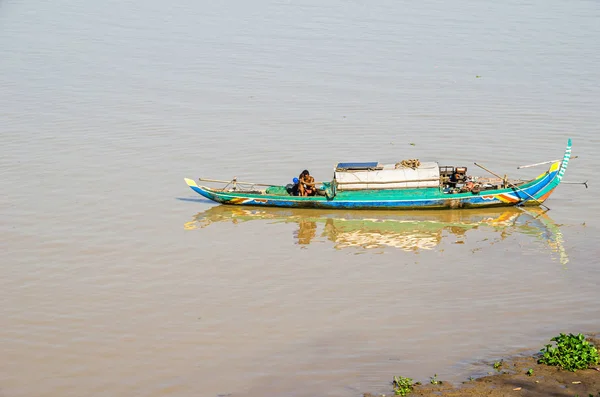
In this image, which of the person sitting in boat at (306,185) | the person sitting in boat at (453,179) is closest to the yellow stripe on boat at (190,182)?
the person sitting in boat at (306,185)

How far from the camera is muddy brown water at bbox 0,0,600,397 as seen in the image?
12.4 m

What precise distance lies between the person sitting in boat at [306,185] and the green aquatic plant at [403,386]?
9.24 metres

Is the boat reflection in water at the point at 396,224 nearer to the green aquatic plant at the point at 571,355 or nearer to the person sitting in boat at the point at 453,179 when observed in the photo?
the person sitting in boat at the point at 453,179

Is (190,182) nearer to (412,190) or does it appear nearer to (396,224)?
(396,224)

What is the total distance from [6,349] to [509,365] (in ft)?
24.5

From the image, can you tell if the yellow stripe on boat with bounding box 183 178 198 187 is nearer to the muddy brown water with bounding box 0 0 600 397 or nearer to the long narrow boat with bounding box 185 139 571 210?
the muddy brown water with bounding box 0 0 600 397

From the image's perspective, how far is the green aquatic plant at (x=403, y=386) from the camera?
10.3 m

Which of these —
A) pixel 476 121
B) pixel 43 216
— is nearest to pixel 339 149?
pixel 476 121

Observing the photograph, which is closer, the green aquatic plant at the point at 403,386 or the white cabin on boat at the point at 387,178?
the green aquatic plant at the point at 403,386

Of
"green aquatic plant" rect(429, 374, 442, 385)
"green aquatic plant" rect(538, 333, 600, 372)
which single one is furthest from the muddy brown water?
"green aquatic plant" rect(538, 333, 600, 372)

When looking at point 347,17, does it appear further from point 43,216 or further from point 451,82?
point 43,216

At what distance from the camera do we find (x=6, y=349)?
41.3 ft

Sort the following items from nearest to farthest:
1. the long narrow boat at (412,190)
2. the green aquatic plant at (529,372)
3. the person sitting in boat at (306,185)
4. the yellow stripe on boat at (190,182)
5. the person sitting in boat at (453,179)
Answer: the green aquatic plant at (529,372) < the long narrow boat at (412,190) < the person sitting in boat at (306,185) < the person sitting in boat at (453,179) < the yellow stripe on boat at (190,182)

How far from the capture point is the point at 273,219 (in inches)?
761
